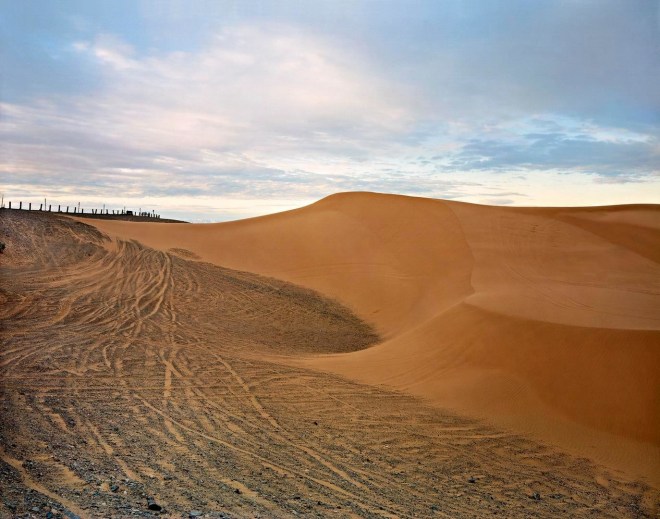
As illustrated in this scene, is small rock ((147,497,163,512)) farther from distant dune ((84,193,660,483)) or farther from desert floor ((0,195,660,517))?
distant dune ((84,193,660,483))

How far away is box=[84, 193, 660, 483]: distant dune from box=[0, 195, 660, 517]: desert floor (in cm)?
7

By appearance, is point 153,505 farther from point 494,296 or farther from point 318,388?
point 494,296

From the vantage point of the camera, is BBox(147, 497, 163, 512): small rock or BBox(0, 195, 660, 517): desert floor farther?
BBox(0, 195, 660, 517): desert floor

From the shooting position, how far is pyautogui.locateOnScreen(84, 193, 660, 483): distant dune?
437 inches

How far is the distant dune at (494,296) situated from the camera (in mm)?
11094

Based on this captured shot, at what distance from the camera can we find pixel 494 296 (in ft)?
53.5

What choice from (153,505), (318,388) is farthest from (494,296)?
(153,505)

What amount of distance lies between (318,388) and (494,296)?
7.11 m

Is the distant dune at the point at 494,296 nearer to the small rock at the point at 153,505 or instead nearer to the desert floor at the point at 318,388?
the desert floor at the point at 318,388

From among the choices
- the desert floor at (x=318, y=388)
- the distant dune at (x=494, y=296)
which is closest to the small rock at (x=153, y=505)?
the desert floor at (x=318, y=388)

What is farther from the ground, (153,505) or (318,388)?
(153,505)

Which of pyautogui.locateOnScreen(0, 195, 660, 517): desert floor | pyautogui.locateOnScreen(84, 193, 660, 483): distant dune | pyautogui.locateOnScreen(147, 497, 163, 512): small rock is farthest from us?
pyautogui.locateOnScreen(84, 193, 660, 483): distant dune

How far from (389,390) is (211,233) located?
22453 mm

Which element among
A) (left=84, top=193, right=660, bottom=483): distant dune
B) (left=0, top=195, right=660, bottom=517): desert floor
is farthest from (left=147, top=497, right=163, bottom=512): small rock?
(left=84, top=193, right=660, bottom=483): distant dune
